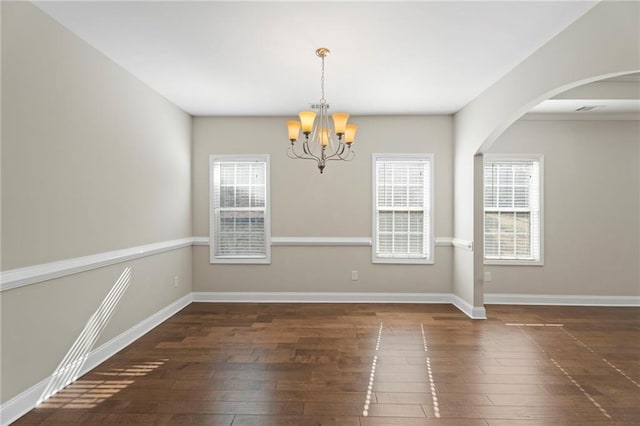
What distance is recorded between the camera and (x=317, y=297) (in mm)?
5230

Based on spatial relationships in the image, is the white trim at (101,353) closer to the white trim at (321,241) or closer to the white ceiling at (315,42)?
the white trim at (321,241)

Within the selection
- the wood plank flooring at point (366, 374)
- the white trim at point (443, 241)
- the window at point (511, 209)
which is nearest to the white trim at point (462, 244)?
the white trim at point (443, 241)

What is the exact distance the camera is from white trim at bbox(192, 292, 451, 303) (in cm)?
518

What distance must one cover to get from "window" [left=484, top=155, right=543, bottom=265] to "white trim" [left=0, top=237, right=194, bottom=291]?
4475 mm

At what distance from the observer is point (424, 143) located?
5.17 meters

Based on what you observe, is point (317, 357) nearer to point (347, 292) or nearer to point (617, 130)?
point (347, 292)

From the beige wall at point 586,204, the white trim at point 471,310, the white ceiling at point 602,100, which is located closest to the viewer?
the white ceiling at point 602,100

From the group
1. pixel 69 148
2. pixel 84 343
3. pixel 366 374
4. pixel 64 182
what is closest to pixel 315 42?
pixel 69 148

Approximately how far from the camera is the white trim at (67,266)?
227cm

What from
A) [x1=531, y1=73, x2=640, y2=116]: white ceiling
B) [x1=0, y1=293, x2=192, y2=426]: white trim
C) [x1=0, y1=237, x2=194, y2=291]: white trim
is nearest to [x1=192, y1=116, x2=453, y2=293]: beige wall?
[x1=0, y1=293, x2=192, y2=426]: white trim

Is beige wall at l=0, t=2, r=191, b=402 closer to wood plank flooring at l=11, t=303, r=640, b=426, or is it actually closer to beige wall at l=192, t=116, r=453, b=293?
wood plank flooring at l=11, t=303, r=640, b=426

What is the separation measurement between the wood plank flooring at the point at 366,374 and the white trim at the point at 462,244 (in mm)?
879

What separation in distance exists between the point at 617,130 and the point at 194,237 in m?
6.10

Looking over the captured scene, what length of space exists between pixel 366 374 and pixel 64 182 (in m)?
2.76
